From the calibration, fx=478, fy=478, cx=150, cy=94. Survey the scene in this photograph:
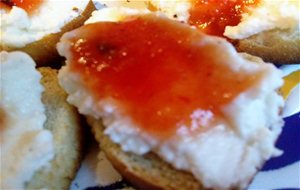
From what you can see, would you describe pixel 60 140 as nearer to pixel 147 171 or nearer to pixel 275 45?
pixel 147 171

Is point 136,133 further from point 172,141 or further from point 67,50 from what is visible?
point 67,50

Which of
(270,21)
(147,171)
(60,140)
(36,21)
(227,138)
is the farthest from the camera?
(36,21)

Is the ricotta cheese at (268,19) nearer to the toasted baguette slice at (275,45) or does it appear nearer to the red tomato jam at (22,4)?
the toasted baguette slice at (275,45)

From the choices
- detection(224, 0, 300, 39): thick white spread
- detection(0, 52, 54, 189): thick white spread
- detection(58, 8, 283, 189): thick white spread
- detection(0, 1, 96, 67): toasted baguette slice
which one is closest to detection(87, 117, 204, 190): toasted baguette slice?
detection(58, 8, 283, 189): thick white spread

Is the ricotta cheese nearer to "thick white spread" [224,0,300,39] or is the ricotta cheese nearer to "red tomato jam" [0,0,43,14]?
"thick white spread" [224,0,300,39]

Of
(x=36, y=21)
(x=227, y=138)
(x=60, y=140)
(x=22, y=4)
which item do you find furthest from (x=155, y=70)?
(x=22, y=4)

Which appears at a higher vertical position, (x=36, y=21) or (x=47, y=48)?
(x=36, y=21)
